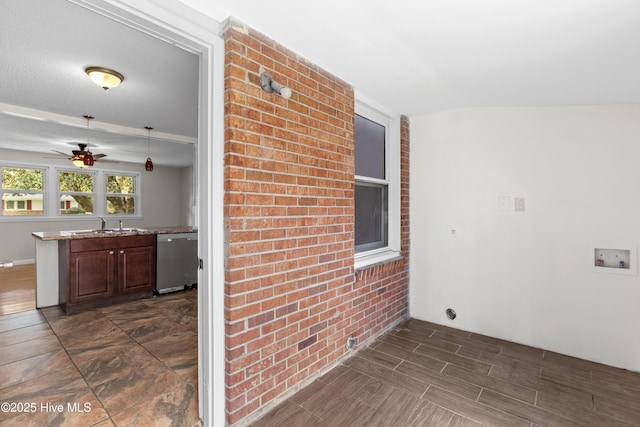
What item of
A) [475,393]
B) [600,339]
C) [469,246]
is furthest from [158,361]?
[600,339]

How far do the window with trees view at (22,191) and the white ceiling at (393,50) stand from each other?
13.8 ft

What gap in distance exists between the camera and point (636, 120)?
2.34m

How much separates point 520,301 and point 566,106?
1.74m

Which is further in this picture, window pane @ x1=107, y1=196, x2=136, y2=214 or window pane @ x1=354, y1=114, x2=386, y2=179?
window pane @ x1=107, y1=196, x2=136, y2=214

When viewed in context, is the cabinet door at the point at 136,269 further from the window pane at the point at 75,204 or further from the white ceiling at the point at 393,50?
the window pane at the point at 75,204

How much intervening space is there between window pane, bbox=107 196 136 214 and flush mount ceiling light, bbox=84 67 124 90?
20.0ft

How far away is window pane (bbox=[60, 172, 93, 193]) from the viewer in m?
7.12

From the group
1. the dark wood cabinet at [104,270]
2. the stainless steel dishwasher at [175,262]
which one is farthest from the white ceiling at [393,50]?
the stainless steel dishwasher at [175,262]

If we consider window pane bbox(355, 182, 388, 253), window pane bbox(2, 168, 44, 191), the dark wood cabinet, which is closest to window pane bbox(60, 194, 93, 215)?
window pane bbox(2, 168, 44, 191)

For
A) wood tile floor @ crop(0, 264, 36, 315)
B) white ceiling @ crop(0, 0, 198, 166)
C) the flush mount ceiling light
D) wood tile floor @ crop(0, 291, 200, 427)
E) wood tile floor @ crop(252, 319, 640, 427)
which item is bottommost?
wood tile floor @ crop(252, 319, 640, 427)

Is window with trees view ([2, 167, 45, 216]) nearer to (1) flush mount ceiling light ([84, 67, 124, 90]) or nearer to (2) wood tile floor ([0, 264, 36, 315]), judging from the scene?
(2) wood tile floor ([0, 264, 36, 315])

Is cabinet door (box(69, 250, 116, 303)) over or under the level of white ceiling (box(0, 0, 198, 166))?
under

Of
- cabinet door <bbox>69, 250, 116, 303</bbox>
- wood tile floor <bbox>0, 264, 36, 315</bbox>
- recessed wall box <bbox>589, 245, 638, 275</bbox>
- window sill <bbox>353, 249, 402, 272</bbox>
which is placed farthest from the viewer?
wood tile floor <bbox>0, 264, 36, 315</bbox>

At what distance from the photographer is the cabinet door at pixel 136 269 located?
13.0 feet
